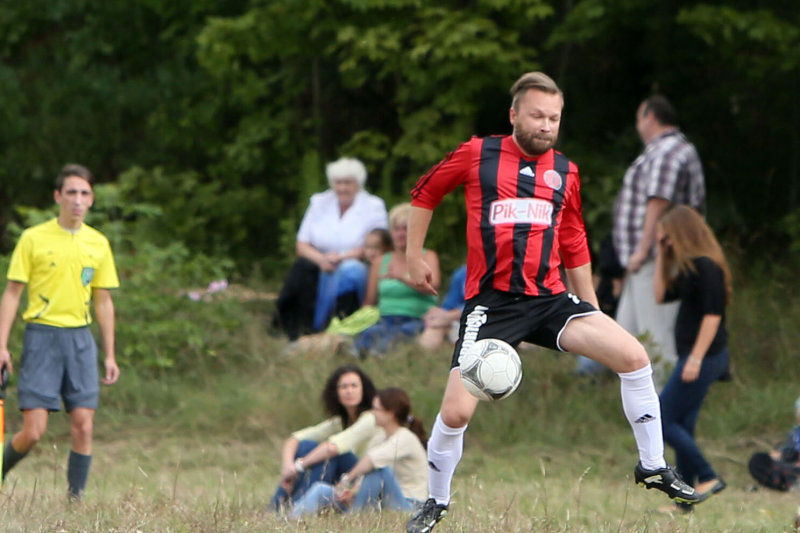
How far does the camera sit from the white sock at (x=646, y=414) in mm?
5328

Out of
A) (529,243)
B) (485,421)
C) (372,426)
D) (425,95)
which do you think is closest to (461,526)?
(529,243)

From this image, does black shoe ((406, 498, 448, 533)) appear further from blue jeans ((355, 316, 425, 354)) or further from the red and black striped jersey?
blue jeans ((355, 316, 425, 354))

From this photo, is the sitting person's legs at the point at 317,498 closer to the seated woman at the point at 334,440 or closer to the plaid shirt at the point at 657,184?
the seated woman at the point at 334,440

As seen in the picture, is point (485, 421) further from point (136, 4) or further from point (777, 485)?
point (136, 4)

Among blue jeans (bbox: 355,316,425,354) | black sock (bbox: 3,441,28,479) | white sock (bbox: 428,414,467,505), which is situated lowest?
black sock (bbox: 3,441,28,479)

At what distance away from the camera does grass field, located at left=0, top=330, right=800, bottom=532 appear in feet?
23.6

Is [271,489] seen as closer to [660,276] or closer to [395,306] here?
[395,306]

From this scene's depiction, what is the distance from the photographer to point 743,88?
13180 millimetres

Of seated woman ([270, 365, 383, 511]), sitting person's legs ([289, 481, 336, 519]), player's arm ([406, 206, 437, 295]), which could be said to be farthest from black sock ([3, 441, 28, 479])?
player's arm ([406, 206, 437, 295])

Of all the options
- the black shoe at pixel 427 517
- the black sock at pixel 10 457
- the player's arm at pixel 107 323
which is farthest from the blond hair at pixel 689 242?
the black sock at pixel 10 457

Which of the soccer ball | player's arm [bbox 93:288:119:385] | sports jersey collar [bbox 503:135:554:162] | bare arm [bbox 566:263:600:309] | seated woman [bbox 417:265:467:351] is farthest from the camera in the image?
seated woman [bbox 417:265:467:351]

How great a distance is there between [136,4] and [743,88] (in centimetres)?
772

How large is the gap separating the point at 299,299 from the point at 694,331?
4254 millimetres

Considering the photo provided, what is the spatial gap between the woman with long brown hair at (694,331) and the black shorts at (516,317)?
98.9 inches
